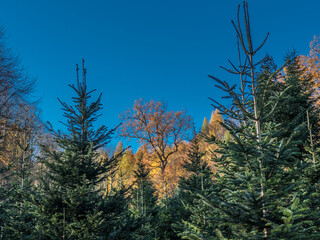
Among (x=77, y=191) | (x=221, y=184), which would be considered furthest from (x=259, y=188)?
(x=77, y=191)

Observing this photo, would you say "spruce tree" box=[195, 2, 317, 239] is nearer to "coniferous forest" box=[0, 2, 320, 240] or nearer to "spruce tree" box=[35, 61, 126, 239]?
"coniferous forest" box=[0, 2, 320, 240]

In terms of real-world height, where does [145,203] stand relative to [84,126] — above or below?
below

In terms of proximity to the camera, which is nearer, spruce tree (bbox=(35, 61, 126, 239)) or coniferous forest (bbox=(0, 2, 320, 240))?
coniferous forest (bbox=(0, 2, 320, 240))

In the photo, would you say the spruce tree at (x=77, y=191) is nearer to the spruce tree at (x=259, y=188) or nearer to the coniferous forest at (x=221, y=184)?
the coniferous forest at (x=221, y=184)

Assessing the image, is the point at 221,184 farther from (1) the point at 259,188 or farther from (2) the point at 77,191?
(2) the point at 77,191

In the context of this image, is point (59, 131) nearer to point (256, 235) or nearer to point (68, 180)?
point (68, 180)

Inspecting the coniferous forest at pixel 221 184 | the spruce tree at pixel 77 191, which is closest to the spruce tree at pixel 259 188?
the coniferous forest at pixel 221 184

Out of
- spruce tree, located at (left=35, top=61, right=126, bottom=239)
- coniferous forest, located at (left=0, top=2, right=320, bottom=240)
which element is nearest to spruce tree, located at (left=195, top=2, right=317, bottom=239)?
coniferous forest, located at (left=0, top=2, right=320, bottom=240)

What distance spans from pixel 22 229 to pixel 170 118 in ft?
61.9

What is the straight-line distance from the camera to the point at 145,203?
1245 cm

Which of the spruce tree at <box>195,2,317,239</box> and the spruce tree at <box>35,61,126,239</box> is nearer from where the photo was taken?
the spruce tree at <box>195,2,317,239</box>

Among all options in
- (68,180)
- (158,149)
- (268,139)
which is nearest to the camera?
(268,139)

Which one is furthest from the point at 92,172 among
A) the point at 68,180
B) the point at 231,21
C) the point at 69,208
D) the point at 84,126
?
the point at 231,21

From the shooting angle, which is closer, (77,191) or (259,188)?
(259,188)
